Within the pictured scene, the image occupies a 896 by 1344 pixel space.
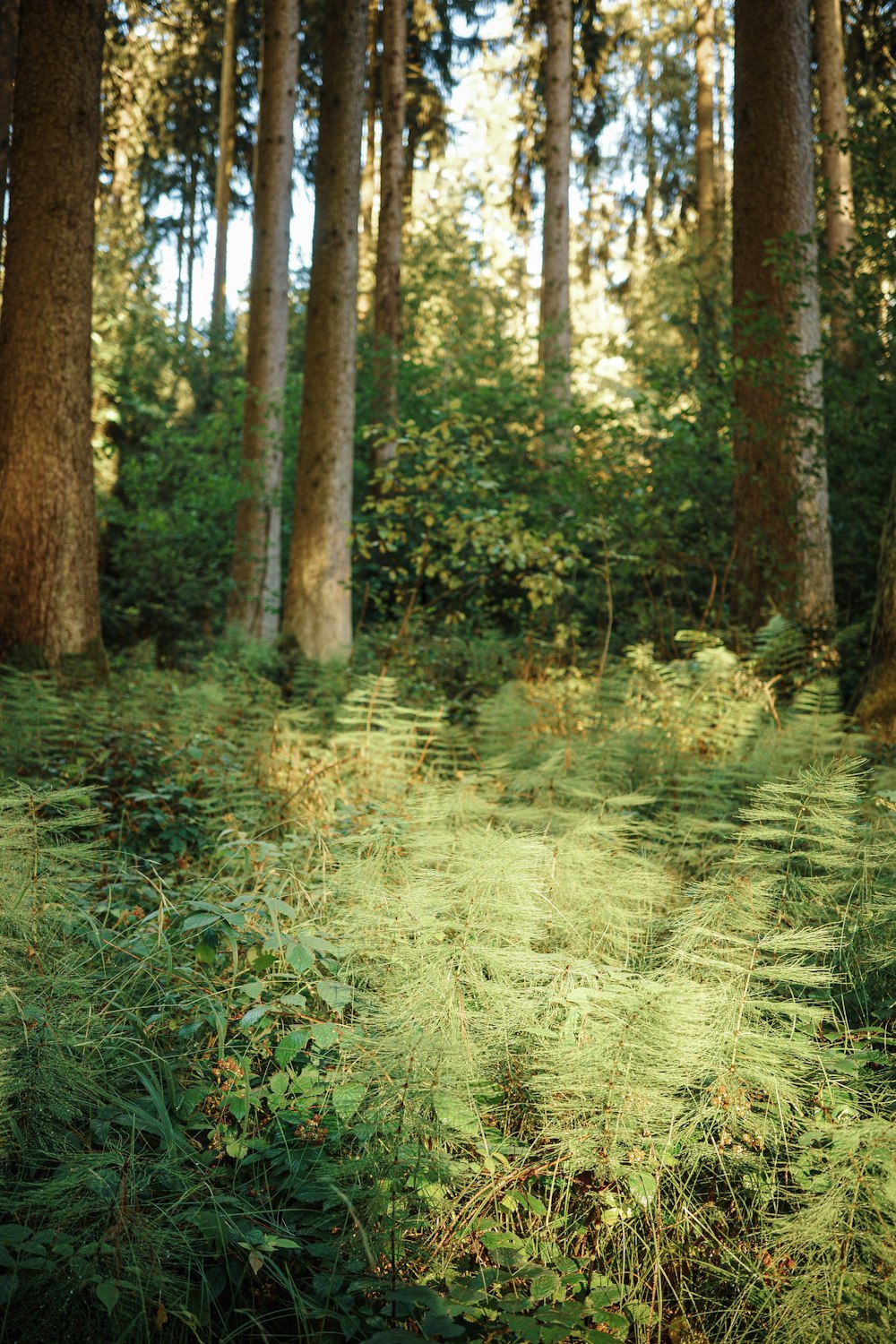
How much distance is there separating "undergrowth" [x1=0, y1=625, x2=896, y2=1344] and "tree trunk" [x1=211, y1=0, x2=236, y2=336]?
21.8m

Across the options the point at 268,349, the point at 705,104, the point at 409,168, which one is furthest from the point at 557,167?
the point at 409,168

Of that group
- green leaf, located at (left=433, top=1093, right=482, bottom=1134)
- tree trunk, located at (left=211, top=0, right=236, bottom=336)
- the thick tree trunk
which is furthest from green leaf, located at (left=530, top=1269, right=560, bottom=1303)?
tree trunk, located at (left=211, top=0, right=236, bottom=336)

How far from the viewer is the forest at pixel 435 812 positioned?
79.0 inches

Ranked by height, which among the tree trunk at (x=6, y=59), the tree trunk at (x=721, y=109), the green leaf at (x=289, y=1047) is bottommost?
the green leaf at (x=289, y=1047)

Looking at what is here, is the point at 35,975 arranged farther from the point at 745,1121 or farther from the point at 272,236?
the point at 272,236

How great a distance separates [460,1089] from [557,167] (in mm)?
16663

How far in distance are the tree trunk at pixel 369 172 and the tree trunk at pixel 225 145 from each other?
3.85 meters

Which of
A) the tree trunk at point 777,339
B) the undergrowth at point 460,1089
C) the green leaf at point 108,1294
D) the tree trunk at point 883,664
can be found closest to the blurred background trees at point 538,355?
the tree trunk at point 777,339

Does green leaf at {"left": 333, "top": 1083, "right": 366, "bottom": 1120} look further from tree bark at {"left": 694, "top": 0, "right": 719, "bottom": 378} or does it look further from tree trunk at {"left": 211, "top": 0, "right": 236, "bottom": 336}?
tree trunk at {"left": 211, "top": 0, "right": 236, "bottom": 336}

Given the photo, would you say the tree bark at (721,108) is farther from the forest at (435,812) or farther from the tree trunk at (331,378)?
the tree trunk at (331,378)

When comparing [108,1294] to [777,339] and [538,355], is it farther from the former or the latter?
[538,355]

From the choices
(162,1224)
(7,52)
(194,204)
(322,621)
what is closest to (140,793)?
(162,1224)

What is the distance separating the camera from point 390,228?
14.2m

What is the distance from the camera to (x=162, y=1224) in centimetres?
203
